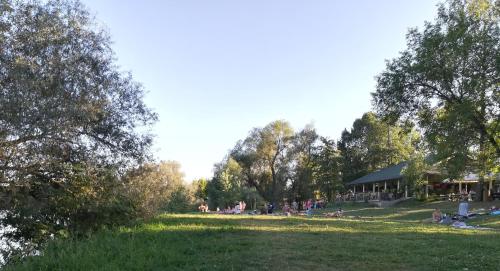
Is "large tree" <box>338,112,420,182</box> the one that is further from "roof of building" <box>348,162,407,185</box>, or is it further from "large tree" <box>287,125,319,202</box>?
"roof of building" <box>348,162,407,185</box>

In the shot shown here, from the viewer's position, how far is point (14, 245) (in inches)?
559

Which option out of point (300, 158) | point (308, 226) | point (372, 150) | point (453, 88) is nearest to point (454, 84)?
point (453, 88)

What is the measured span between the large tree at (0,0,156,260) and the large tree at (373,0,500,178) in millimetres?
15870

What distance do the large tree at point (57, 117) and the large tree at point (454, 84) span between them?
15870 millimetres

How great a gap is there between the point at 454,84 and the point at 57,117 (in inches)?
828

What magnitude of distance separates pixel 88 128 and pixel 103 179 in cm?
179

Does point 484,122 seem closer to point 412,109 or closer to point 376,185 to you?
point 412,109

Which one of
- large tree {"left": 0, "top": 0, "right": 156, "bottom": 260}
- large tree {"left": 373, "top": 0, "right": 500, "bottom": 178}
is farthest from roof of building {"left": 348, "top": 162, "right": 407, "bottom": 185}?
large tree {"left": 0, "top": 0, "right": 156, "bottom": 260}

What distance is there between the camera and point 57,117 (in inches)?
492

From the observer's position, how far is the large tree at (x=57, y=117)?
39.3ft

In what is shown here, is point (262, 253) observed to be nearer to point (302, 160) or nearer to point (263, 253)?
point (263, 253)

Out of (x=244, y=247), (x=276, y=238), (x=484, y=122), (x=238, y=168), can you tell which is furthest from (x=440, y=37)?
(x=238, y=168)

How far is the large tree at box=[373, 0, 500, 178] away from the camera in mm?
23781

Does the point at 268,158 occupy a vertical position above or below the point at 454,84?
below
